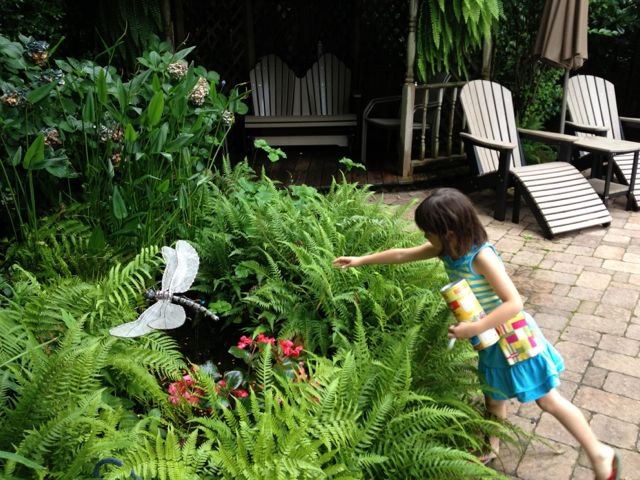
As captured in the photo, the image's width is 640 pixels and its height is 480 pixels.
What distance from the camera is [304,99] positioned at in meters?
7.23

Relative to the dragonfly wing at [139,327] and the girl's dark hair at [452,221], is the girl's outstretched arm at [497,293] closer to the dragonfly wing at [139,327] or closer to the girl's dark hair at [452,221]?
the girl's dark hair at [452,221]

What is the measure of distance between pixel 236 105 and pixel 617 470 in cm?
255

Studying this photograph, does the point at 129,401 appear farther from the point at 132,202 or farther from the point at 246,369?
the point at 132,202

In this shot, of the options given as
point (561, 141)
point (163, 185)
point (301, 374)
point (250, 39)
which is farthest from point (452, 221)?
point (250, 39)

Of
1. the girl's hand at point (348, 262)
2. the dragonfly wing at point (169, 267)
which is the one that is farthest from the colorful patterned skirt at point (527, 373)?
the dragonfly wing at point (169, 267)

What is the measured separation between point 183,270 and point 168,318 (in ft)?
0.78

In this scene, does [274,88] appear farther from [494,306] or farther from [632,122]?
[494,306]

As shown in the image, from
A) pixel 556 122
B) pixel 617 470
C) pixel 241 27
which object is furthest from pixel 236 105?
pixel 556 122

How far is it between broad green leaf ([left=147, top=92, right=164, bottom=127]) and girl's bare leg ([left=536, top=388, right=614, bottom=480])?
1.87 m

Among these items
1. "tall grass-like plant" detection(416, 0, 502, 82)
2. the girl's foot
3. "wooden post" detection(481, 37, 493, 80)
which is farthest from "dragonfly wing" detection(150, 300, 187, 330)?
"wooden post" detection(481, 37, 493, 80)

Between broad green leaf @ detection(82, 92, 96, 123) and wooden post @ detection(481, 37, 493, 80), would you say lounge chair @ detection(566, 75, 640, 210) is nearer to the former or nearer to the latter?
wooden post @ detection(481, 37, 493, 80)

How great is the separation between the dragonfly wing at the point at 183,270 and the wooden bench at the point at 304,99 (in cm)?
471

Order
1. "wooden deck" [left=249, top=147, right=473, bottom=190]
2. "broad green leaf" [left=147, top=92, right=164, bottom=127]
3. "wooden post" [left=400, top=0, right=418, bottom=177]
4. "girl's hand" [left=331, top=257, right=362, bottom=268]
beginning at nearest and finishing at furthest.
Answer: "girl's hand" [left=331, top=257, right=362, bottom=268], "broad green leaf" [left=147, top=92, right=164, bottom=127], "wooden post" [left=400, top=0, right=418, bottom=177], "wooden deck" [left=249, top=147, right=473, bottom=190]

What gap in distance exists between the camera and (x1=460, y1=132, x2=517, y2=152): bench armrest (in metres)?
4.57
